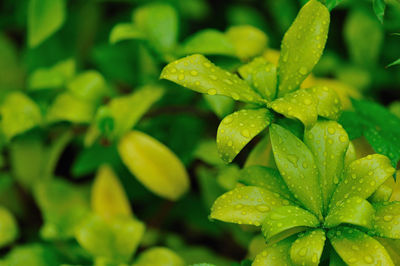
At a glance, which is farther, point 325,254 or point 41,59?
point 41,59

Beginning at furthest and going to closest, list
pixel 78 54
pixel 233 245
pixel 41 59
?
pixel 78 54
pixel 41 59
pixel 233 245

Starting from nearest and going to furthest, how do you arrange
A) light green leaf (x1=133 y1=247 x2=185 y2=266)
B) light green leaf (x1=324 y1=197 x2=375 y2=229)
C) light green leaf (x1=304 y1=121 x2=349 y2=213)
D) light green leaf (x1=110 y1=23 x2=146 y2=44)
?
light green leaf (x1=324 y1=197 x2=375 y2=229) < light green leaf (x1=304 y1=121 x2=349 y2=213) < light green leaf (x1=133 y1=247 x2=185 y2=266) < light green leaf (x1=110 y1=23 x2=146 y2=44)

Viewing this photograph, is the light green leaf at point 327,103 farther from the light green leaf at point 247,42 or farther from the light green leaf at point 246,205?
the light green leaf at point 247,42

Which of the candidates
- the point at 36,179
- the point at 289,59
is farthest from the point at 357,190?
the point at 36,179

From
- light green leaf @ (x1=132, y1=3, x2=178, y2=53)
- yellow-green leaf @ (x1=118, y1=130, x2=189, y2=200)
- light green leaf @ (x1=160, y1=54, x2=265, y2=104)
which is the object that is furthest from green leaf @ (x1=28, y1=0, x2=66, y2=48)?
light green leaf @ (x1=160, y1=54, x2=265, y2=104)

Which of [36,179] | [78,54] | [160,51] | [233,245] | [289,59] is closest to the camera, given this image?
[289,59]

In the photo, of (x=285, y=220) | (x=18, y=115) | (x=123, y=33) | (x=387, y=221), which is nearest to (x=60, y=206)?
(x=18, y=115)

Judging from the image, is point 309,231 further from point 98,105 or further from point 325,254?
point 98,105

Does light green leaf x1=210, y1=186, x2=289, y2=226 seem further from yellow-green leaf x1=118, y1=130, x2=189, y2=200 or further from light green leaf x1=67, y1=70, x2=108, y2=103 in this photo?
light green leaf x1=67, y1=70, x2=108, y2=103
